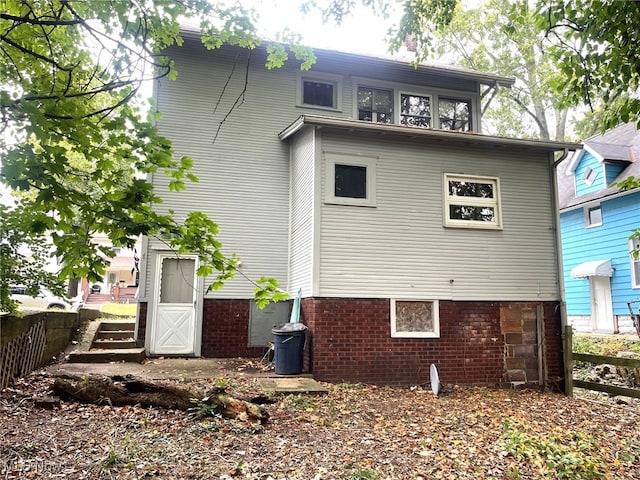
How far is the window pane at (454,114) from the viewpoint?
12680mm

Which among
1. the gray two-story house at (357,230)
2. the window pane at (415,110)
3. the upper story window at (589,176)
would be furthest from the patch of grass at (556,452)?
the upper story window at (589,176)

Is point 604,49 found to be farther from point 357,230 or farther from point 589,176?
point 589,176

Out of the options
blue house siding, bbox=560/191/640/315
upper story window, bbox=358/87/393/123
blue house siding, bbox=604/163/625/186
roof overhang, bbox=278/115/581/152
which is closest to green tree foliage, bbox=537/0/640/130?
roof overhang, bbox=278/115/581/152

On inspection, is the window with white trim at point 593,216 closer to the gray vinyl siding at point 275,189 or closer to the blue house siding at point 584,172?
the blue house siding at point 584,172

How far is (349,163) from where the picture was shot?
9.68 meters

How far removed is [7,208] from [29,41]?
164 centimetres

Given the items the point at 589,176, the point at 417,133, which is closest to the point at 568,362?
the point at 417,133

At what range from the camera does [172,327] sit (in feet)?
35.3

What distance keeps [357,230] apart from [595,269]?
11336mm

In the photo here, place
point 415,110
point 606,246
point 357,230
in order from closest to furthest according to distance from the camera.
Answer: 1. point 357,230
2. point 415,110
3. point 606,246

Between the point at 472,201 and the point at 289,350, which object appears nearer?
the point at 289,350

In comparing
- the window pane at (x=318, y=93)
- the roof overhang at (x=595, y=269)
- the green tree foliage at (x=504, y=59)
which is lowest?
the roof overhang at (x=595, y=269)

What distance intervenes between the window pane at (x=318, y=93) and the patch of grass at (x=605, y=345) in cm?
1004

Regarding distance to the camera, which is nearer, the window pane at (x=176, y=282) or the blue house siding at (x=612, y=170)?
the window pane at (x=176, y=282)
